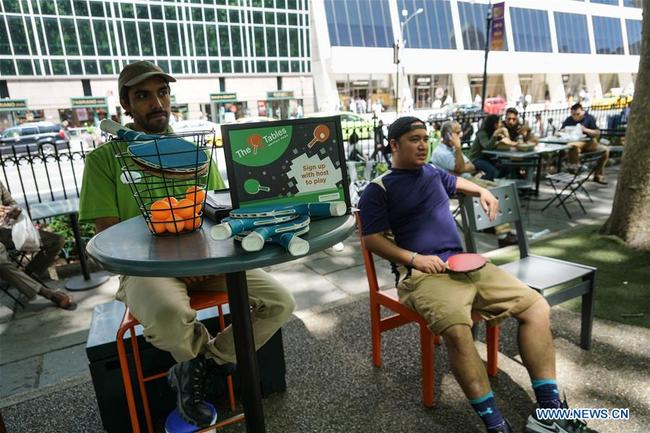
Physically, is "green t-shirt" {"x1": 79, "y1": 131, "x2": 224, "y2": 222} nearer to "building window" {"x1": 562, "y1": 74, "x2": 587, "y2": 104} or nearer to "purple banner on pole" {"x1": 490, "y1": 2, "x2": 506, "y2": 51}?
"purple banner on pole" {"x1": 490, "y1": 2, "x2": 506, "y2": 51}

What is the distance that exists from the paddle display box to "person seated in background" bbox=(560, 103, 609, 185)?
294 inches

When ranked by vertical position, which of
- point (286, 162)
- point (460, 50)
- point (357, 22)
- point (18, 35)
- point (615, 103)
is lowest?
point (286, 162)

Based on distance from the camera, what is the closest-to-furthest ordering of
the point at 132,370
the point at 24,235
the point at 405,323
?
the point at 132,370 < the point at 405,323 < the point at 24,235

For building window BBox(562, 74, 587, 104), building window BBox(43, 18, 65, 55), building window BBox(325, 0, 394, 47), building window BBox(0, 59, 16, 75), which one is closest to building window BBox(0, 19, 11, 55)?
building window BBox(0, 59, 16, 75)

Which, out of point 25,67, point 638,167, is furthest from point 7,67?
point 638,167

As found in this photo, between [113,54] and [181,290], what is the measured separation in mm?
43910

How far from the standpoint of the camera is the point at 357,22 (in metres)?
41.1

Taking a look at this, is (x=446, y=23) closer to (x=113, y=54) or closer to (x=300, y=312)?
(x=113, y=54)

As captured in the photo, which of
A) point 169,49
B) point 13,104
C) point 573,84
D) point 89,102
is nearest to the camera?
point 13,104

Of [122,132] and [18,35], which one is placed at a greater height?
[18,35]

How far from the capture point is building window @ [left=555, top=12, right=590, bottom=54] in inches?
2080

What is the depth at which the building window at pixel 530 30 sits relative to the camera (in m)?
48.7

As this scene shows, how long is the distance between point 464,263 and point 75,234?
4.08 metres

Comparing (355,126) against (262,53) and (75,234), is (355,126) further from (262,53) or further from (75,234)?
(262,53)
